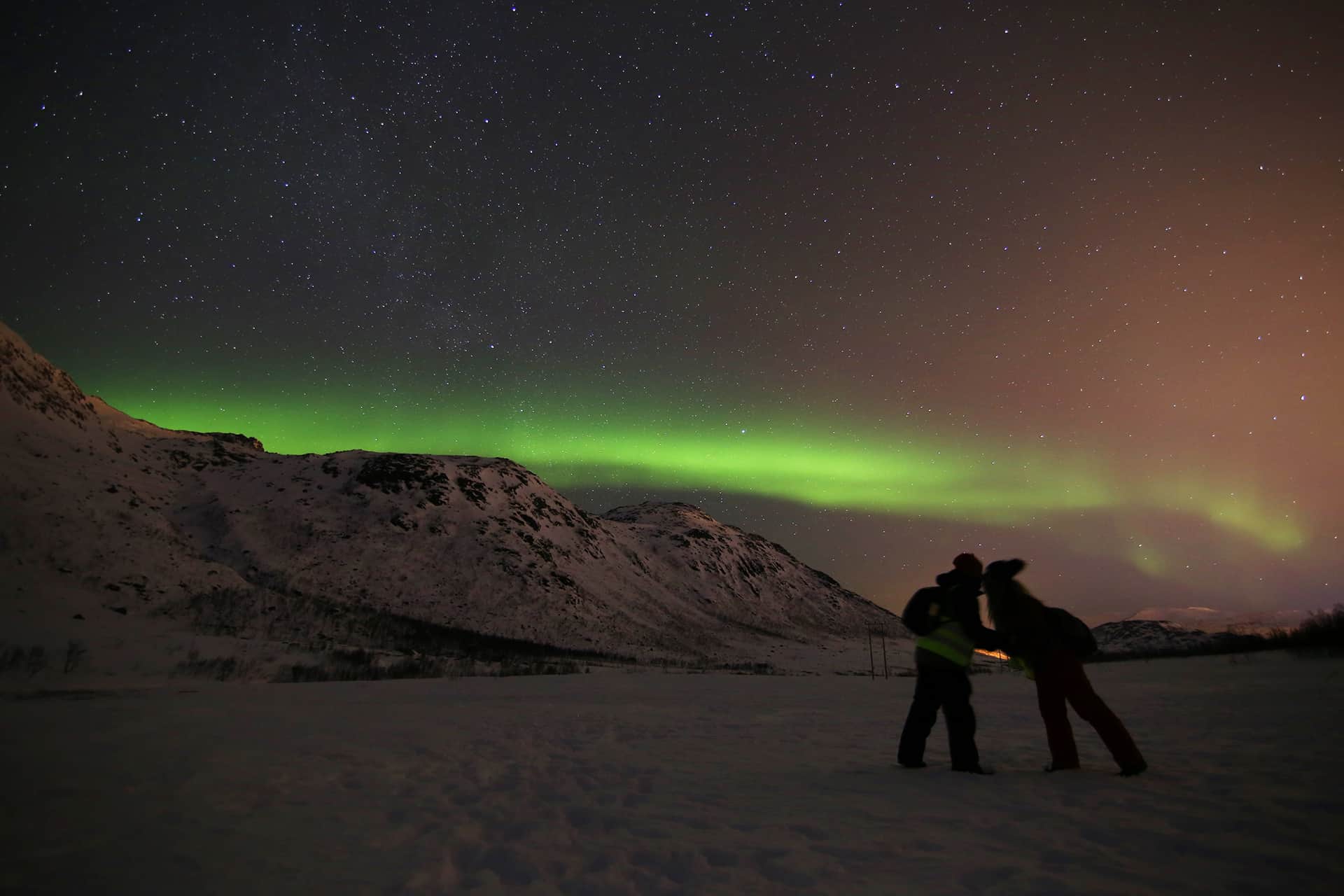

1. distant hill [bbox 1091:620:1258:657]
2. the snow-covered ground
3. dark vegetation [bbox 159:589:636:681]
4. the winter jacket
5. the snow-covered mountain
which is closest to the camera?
the snow-covered ground

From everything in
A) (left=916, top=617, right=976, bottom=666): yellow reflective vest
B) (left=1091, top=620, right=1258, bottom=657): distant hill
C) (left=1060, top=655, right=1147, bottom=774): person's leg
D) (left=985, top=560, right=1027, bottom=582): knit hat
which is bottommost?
(left=1091, top=620, right=1258, bottom=657): distant hill

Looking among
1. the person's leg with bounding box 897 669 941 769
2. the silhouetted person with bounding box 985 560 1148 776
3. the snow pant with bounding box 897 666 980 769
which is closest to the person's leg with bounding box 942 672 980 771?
the snow pant with bounding box 897 666 980 769

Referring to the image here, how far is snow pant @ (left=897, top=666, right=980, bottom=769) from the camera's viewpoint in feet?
20.8

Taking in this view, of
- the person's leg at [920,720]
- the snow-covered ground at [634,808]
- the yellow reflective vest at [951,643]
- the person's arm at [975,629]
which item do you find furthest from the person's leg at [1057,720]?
the person's leg at [920,720]

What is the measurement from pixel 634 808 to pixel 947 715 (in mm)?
3208

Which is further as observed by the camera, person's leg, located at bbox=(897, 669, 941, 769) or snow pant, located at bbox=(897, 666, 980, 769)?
person's leg, located at bbox=(897, 669, 941, 769)

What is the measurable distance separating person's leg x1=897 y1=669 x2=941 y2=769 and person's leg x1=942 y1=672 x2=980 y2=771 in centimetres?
12

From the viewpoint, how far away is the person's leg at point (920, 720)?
652cm

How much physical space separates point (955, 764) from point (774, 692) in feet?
39.6

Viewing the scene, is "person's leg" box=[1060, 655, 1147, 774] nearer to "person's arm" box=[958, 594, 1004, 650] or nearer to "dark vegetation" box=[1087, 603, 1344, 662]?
"person's arm" box=[958, 594, 1004, 650]

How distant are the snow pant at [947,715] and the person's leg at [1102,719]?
911 mm

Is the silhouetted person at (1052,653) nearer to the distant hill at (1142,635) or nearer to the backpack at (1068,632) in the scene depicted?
the backpack at (1068,632)

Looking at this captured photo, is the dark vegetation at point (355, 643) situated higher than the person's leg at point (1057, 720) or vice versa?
the person's leg at point (1057, 720)

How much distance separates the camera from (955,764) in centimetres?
630
